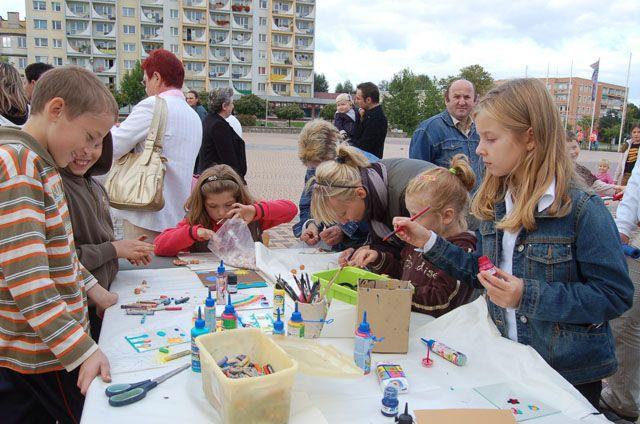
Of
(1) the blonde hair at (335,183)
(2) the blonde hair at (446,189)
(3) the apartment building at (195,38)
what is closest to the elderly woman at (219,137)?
(1) the blonde hair at (335,183)

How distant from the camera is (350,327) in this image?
1771mm

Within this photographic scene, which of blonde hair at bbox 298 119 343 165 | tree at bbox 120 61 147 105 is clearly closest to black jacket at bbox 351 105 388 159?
blonde hair at bbox 298 119 343 165

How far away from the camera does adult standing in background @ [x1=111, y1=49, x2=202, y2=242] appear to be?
10.3 feet

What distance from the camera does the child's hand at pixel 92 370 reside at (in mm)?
1408

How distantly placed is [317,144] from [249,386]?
2.51m

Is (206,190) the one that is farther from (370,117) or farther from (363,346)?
(370,117)

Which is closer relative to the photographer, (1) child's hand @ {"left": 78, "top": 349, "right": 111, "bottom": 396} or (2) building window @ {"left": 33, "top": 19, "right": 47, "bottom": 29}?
(1) child's hand @ {"left": 78, "top": 349, "right": 111, "bottom": 396}

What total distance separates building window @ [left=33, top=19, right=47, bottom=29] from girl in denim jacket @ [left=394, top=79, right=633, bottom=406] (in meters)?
56.9

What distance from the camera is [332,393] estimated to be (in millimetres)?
1398

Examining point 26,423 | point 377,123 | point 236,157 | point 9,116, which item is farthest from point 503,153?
point 377,123

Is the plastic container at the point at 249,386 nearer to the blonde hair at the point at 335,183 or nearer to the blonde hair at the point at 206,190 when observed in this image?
the blonde hair at the point at 335,183

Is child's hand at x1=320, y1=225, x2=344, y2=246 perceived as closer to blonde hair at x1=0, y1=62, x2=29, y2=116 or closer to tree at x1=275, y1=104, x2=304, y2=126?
blonde hair at x1=0, y1=62, x2=29, y2=116

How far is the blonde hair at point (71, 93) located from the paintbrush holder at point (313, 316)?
3.14ft

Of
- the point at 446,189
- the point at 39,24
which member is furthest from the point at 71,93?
the point at 39,24
